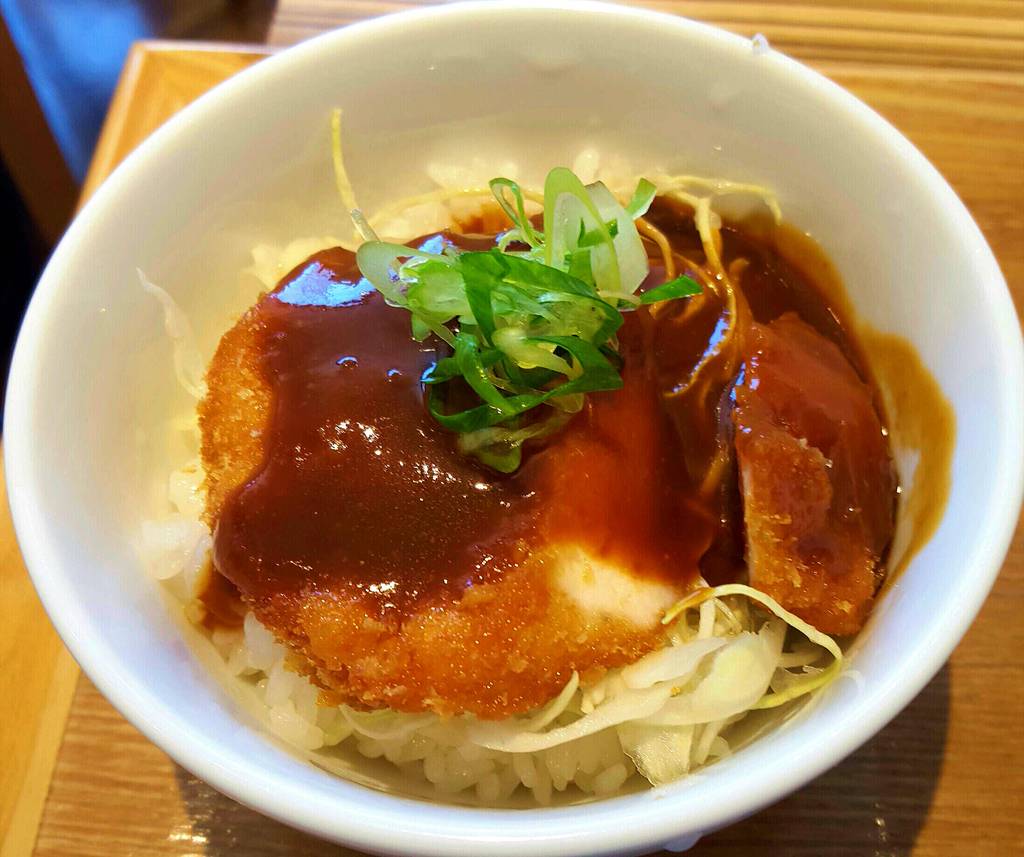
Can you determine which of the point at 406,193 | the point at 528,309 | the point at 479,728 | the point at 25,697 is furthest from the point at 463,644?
the point at 406,193

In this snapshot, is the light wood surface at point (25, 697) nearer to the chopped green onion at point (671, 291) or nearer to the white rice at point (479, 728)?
the white rice at point (479, 728)

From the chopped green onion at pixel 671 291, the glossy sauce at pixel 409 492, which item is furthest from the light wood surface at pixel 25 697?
the chopped green onion at pixel 671 291

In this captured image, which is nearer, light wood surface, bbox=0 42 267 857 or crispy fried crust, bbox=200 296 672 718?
crispy fried crust, bbox=200 296 672 718

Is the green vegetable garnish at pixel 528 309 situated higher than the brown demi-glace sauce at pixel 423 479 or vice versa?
the green vegetable garnish at pixel 528 309

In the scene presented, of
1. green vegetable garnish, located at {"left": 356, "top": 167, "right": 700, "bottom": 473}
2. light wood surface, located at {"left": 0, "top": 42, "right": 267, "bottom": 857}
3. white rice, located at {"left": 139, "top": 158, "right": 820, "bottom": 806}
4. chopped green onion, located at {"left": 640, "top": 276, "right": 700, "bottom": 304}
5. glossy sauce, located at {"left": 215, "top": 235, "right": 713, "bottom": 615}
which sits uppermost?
chopped green onion, located at {"left": 640, "top": 276, "right": 700, "bottom": 304}

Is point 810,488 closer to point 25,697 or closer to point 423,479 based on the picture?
point 423,479

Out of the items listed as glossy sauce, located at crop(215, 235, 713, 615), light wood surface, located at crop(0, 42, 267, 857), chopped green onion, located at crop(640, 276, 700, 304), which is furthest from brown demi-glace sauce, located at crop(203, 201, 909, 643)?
light wood surface, located at crop(0, 42, 267, 857)

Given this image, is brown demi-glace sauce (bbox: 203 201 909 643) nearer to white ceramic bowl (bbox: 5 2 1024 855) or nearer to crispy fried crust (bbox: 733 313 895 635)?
crispy fried crust (bbox: 733 313 895 635)
